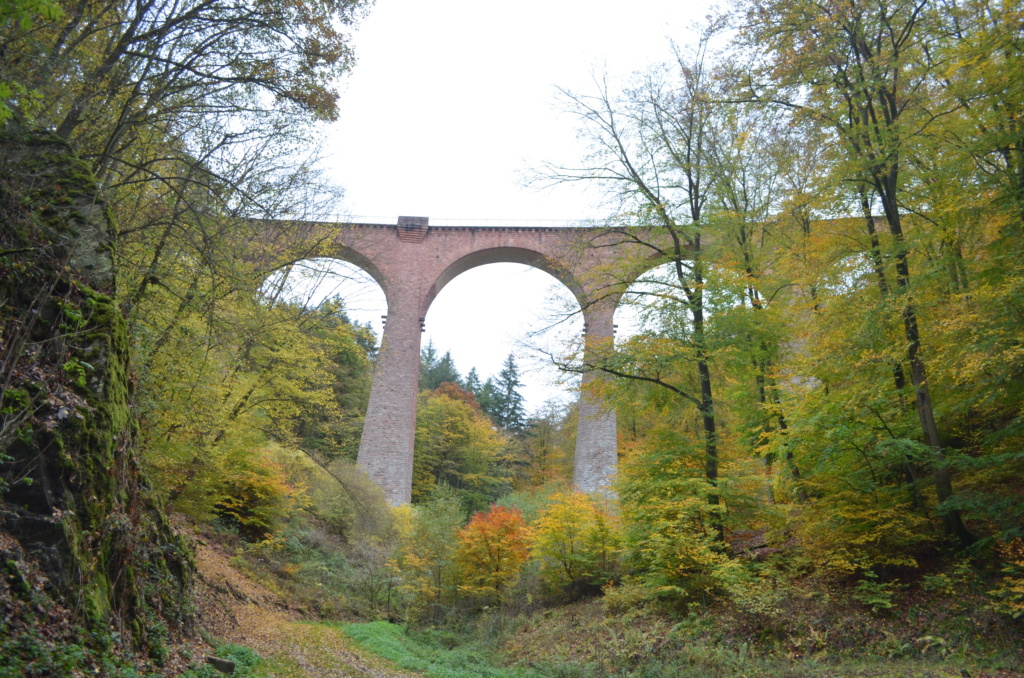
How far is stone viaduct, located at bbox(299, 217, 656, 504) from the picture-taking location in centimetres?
1852

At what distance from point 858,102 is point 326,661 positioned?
983 centimetres

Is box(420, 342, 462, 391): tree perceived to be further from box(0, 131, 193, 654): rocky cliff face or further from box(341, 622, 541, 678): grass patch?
box(0, 131, 193, 654): rocky cliff face

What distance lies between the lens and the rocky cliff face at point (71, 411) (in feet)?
12.6

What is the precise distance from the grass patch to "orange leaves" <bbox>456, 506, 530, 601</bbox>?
1.18 metres

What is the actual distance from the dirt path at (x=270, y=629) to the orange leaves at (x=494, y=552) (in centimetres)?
277

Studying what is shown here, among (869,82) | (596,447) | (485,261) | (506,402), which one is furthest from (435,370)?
(869,82)

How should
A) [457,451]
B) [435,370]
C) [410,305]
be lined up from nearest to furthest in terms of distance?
[410,305]
[457,451]
[435,370]

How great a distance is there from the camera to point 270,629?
313 inches

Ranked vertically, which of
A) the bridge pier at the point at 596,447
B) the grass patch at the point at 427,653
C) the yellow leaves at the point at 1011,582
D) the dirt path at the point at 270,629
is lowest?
the grass patch at the point at 427,653

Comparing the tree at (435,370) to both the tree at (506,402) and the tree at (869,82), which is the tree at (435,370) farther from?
the tree at (869,82)

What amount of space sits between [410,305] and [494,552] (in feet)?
38.6

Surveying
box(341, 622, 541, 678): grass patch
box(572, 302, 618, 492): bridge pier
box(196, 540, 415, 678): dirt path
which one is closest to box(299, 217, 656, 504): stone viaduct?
box(572, 302, 618, 492): bridge pier

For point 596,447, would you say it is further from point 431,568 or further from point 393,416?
point 431,568

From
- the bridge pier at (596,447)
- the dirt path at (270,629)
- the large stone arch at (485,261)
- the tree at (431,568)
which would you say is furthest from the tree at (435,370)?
the dirt path at (270,629)
